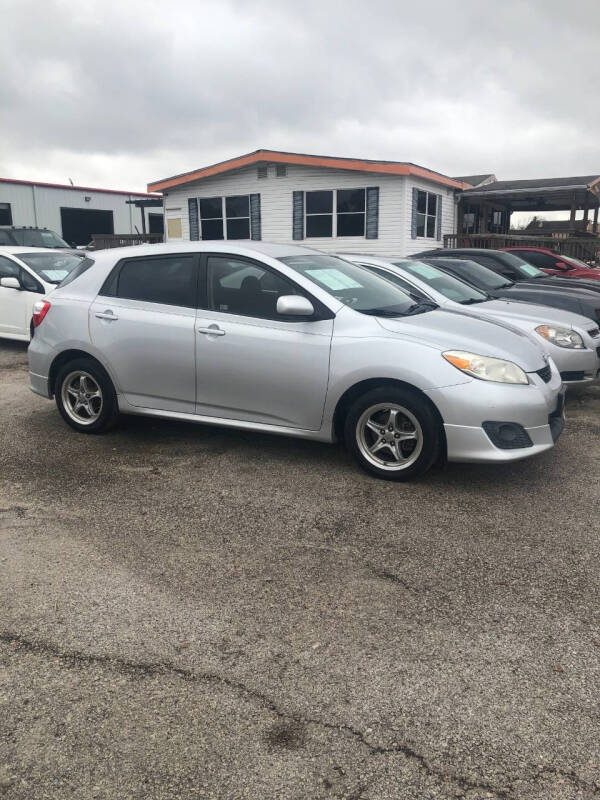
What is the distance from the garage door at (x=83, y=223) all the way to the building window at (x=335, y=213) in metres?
16.9

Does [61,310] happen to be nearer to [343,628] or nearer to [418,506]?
[418,506]

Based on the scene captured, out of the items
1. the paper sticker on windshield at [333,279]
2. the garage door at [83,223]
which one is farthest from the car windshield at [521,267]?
the garage door at [83,223]

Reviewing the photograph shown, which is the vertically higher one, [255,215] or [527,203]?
[527,203]

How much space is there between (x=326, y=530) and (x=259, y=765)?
1.87 metres

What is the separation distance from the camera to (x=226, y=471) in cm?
500

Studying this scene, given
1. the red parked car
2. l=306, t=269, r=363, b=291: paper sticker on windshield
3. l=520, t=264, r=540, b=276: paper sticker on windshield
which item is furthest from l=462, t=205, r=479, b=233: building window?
l=306, t=269, r=363, b=291: paper sticker on windshield

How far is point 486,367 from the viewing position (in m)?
4.54

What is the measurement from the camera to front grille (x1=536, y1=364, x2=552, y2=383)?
4.82 m

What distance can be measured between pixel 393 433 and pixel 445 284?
4.14m

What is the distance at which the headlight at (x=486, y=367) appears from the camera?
14.8 ft

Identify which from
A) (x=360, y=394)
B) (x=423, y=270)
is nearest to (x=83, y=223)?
(x=423, y=270)

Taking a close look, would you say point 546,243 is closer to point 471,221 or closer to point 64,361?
point 471,221

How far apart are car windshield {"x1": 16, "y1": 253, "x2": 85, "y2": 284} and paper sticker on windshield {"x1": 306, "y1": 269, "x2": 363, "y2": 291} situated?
5.80m

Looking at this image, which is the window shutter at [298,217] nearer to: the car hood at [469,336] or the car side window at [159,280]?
the car side window at [159,280]
